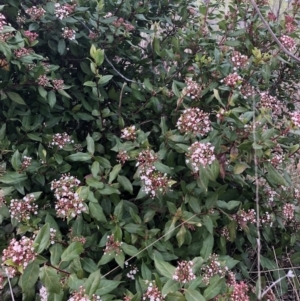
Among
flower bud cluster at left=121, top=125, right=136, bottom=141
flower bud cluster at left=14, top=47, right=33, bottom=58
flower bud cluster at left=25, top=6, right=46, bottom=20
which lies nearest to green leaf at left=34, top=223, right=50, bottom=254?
flower bud cluster at left=121, top=125, right=136, bottom=141

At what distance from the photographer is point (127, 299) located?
1264 mm

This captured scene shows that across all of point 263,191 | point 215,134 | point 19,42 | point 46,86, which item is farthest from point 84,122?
point 263,191

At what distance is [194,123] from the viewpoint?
1424 millimetres

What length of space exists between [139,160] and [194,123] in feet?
0.78

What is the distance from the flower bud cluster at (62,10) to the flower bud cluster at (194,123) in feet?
2.26

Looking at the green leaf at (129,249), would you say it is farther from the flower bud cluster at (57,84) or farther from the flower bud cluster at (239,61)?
the flower bud cluster at (239,61)

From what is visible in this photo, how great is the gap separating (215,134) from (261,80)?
69cm

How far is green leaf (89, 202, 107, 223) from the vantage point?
4.55ft

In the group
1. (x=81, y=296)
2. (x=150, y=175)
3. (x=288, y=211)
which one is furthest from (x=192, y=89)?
(x=81, y=296)

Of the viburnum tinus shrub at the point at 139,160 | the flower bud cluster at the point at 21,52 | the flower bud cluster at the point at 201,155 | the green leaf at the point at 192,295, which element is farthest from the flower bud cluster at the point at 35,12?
the green leaf at the point at 192,295

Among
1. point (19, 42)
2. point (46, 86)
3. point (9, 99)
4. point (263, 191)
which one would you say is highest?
point (19, 42)

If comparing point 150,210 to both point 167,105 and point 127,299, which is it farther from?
point 167,105

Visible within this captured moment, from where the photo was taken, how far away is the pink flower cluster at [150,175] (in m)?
1.38

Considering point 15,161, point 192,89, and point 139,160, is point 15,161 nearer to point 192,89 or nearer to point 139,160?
point 139,160
